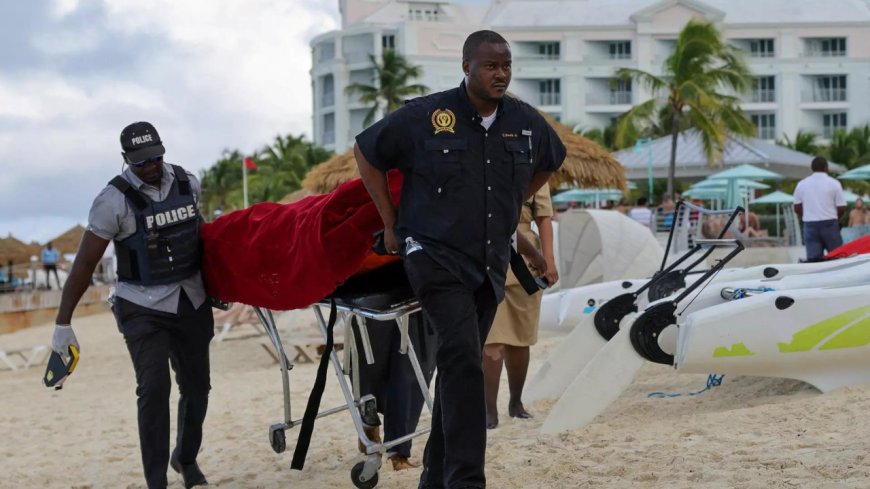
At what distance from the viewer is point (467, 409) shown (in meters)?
4.32

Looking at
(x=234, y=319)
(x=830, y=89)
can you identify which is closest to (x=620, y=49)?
(x=830, y=89)

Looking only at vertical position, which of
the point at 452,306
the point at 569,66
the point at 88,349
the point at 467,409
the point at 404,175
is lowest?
the point at 88,349

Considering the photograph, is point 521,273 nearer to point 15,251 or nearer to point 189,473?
point 189,473

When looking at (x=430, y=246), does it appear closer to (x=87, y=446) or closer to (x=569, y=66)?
(x=87, y=446)

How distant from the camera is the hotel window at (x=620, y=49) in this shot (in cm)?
7469

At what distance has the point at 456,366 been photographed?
4.28 meters

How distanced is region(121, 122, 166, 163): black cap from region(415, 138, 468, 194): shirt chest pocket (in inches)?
66.2

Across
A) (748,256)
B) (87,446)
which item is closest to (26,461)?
(87,446)

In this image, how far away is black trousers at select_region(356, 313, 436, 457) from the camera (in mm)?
5672

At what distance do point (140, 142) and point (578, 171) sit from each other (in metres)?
10.8

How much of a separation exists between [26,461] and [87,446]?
0.52 metres

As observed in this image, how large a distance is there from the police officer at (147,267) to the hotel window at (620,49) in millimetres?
71018

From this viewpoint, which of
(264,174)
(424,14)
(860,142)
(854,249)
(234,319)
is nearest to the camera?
(854,249)

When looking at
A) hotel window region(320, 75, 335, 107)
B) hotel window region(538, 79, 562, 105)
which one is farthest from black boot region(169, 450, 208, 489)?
hotel window region(320, 75, 335, 107)
